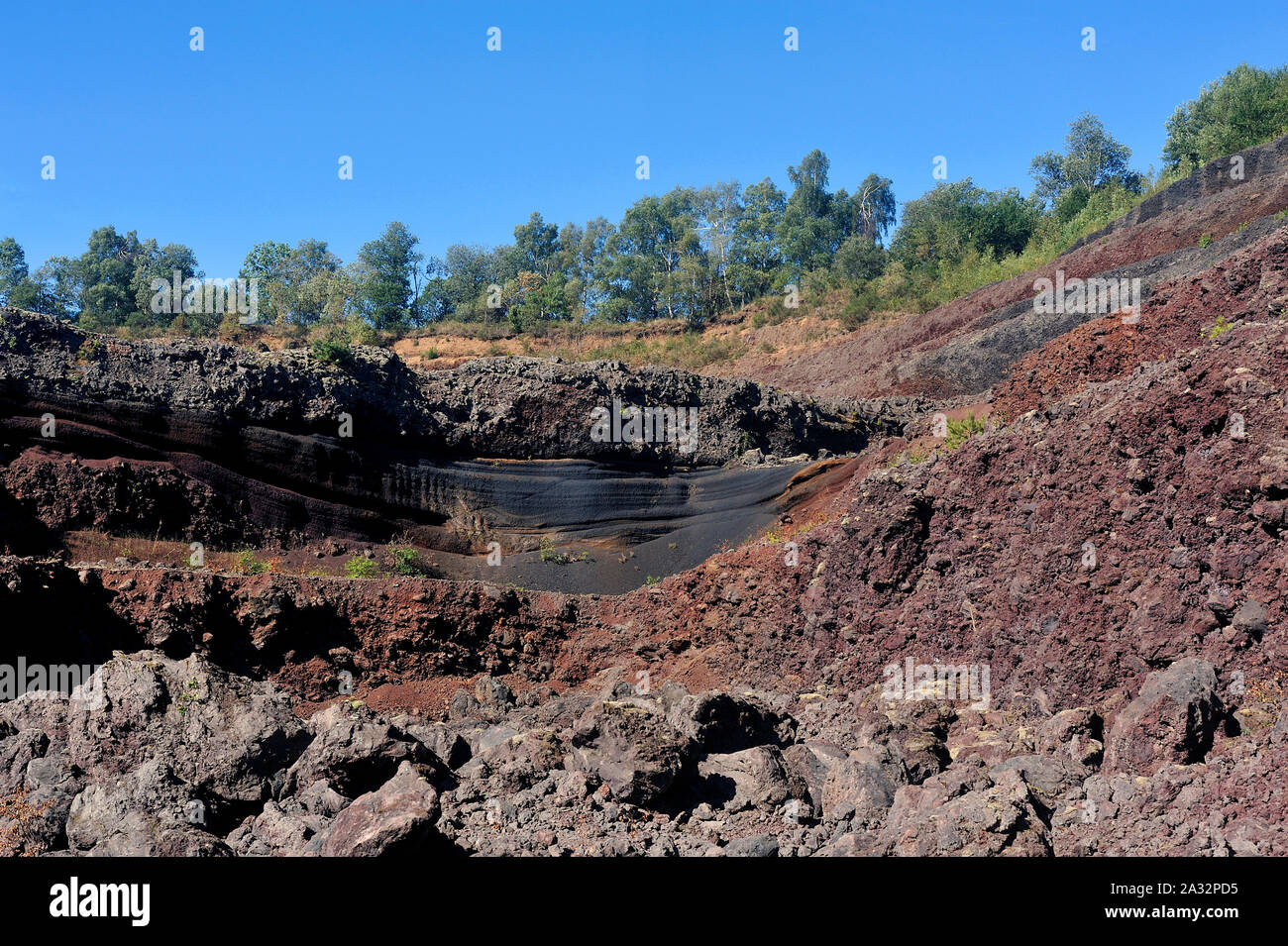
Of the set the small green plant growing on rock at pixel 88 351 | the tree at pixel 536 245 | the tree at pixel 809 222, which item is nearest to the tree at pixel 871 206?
the tree at pixel 809 222

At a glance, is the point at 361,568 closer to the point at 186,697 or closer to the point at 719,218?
the point at 186,697

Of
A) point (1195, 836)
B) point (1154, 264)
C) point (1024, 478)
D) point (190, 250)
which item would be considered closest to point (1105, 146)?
point (1154, 264)

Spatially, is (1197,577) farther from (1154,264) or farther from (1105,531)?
(1154,264)

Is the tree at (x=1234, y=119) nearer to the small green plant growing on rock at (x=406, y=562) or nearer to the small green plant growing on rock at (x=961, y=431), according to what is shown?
the small green plant growing on rock at (x=961, y=431)

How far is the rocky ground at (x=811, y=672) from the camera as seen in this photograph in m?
A: 5.98

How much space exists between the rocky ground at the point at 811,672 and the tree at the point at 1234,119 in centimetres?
3046

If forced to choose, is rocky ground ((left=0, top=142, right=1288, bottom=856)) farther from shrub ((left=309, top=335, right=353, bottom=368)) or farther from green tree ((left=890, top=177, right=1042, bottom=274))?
green tree ((left=890, top=177, right=1042, bottom=274))

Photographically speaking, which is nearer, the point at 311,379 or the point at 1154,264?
the point at 311,379

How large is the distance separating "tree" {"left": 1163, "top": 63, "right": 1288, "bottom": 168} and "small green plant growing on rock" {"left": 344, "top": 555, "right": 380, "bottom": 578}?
32817 mm

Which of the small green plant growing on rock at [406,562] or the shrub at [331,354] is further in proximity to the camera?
the shrub at [331,354]

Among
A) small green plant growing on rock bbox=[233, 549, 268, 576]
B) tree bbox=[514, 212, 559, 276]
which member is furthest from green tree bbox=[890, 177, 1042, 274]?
small green plant growing on rock bbox=[233, 549, 268, 576]

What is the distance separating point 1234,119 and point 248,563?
4063 cm

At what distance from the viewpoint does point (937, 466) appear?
1108 cm

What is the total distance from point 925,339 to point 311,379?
75.0 ft
